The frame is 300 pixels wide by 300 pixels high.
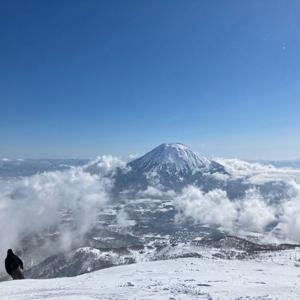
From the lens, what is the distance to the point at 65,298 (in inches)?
869

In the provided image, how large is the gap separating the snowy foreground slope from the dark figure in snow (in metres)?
1.16

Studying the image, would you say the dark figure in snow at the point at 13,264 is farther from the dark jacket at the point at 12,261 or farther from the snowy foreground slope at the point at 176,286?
the snowy foreground slope at the point at 176,286

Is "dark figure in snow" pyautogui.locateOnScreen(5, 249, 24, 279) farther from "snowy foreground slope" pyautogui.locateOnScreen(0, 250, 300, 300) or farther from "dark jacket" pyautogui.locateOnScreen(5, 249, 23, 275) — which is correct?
"snowy foreground slope" pyautogui.locateOnScreen(0, 250, 300, 300)

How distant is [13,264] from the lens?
1122 inches

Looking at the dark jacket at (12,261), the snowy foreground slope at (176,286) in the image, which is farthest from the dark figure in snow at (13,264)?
the snowy foreground slope at (176,286)

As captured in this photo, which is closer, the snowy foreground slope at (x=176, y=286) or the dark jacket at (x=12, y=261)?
the snowy foreground slope at (x=176, y=286)

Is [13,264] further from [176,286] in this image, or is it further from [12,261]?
[176,286]

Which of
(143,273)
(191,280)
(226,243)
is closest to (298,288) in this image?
(191,280)

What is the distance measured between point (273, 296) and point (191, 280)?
23.9 feet

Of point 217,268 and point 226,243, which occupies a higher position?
point 217,268

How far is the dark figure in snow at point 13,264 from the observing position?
28.0 metres

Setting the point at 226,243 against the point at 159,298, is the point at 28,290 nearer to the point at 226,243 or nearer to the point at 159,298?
the point at 159,298

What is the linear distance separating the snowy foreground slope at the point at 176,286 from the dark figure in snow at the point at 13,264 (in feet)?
3.81

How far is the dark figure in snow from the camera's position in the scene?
91.8 feet
